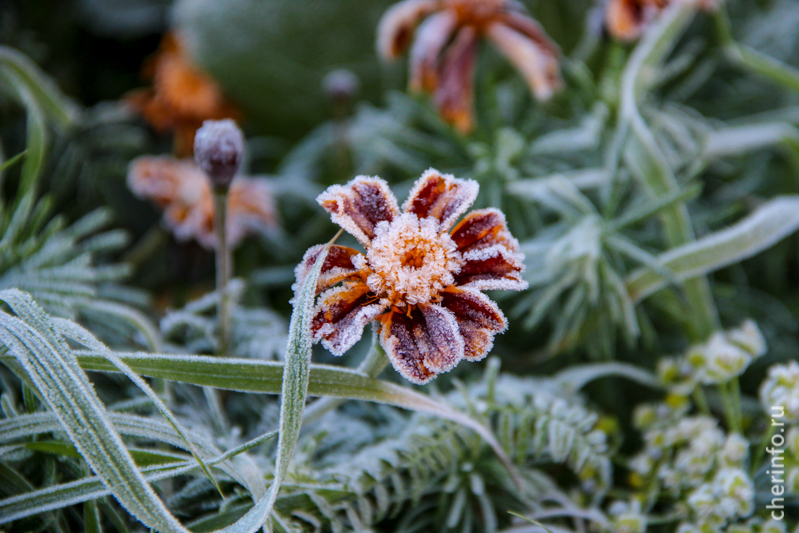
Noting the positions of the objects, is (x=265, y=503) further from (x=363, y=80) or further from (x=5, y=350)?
(x=363, y=80)

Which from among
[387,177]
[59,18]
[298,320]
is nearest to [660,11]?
[387,177]

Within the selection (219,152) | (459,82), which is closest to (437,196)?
(219,152)

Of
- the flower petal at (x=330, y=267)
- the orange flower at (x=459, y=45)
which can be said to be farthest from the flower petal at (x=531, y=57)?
the flower petal at (x=330, y=267)

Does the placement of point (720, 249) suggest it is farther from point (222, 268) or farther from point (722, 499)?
point (222, 268)

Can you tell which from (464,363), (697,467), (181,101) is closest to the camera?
(697,467)

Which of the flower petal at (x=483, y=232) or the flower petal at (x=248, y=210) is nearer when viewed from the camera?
the flower petal at (x=483, y=232)

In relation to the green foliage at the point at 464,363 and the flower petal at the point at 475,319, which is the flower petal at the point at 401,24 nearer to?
the green foliage at the point at 464,363
